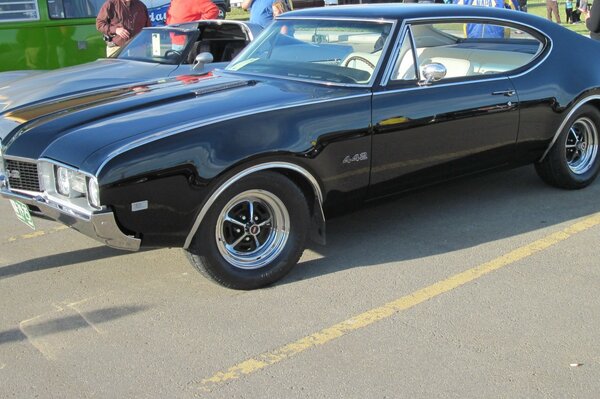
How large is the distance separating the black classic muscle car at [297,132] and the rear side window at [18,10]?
5.62 meters

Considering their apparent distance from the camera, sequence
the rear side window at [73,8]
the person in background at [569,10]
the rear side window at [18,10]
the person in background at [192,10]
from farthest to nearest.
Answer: the person in background at [569,10]
the rear side window at [73,8]
the rear side window at [18,10]
the person in background at [192,10]

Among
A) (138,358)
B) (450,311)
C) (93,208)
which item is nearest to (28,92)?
(93,208)

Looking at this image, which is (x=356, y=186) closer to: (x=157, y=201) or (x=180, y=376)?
(x=157, y=201)

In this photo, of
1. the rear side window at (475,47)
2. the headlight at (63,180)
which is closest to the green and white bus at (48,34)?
the rear side window at (475,47)

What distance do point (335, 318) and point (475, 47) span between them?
3.32 m

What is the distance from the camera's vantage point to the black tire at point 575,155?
558 centimetres

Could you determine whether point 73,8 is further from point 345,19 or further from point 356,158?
point 356,158

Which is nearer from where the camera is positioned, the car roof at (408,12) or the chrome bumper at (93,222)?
the chrome bumper at (93,222)

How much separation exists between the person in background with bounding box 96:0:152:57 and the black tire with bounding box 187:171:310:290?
592cm

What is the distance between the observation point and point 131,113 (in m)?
3.98

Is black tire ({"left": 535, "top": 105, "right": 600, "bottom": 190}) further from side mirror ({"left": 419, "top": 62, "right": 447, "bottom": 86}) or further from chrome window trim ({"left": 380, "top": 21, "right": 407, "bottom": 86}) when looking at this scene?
chrome window trim ({"left": 380, "top": 21, "right": 407, "bottom": 86})

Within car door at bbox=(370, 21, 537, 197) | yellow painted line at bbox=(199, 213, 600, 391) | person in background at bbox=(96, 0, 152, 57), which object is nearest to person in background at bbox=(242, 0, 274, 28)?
person in background at bbox=(96, 0, 152, 57)

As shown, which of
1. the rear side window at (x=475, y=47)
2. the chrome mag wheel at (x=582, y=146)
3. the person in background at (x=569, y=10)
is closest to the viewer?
the rear side window at (x=475, y=47)

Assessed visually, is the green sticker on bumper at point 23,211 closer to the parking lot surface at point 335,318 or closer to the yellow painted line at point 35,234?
the parking lot surface at point 335,318
